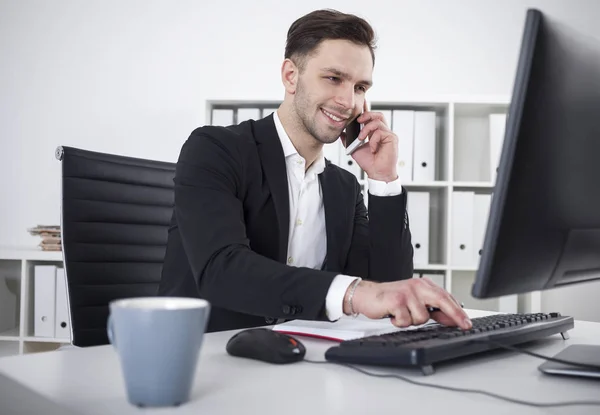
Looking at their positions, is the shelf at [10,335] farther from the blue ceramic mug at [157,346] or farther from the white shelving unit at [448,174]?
the blue ceramic mug at [157,346]

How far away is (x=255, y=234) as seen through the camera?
1479 mm

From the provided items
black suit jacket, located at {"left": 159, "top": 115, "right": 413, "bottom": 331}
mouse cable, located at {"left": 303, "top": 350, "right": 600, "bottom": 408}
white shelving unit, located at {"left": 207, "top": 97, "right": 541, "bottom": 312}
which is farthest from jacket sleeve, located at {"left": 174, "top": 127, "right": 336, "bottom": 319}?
white shelving unit, located at {"left": 207, "top": 97, "right": 541, "bottom": 312}

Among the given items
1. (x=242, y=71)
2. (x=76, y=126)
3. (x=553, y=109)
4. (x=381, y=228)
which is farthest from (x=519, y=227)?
(x=76, y=126)

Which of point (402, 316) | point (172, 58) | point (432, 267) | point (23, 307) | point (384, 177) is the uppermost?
point (172, 58)

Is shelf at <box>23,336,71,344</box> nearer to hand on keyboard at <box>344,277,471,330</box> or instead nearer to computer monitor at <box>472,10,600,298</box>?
hand on keyboard at <box>344,277,471,330</box>

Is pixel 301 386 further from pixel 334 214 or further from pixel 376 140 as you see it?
pixel 376 140

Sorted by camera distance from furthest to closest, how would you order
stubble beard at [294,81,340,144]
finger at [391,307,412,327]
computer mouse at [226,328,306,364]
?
stubble beard at [294,81,340,144], finger at [391,307,412,327], computer mouse at [226,328,306,364]

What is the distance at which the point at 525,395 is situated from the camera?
0.65 meters

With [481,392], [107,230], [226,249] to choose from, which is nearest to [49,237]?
[107,230]

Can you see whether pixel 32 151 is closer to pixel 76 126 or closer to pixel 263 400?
pixel 76 126

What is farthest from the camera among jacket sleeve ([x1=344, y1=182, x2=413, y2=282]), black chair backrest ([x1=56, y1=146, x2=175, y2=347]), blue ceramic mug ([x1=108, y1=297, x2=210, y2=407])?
jacket sleeve ([x1=344, y1=182, x2=413, y2=282])

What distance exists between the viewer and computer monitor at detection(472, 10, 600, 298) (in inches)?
26.3

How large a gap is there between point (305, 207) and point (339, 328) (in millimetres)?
704

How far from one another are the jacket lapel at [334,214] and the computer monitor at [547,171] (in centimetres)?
84
